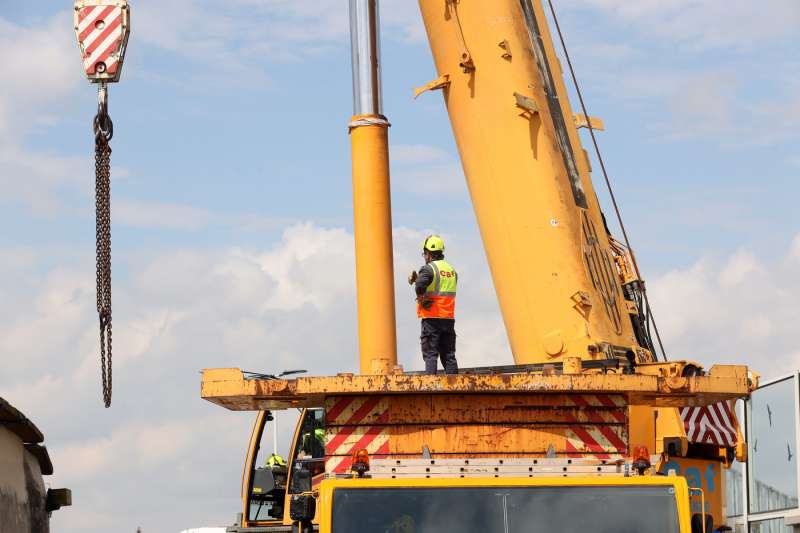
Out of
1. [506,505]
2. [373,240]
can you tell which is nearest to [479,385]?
[506,505]

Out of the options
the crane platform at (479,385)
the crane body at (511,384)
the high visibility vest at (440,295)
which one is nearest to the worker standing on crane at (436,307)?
the high visibility vest at (440,295)

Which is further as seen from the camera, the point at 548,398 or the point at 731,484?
the point at 731,484

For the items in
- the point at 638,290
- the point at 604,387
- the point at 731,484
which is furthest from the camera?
the point at 731,484

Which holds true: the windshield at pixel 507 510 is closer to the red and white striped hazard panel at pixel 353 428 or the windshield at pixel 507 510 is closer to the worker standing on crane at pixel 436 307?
the red and white striped hazard panel at pixel 353 428

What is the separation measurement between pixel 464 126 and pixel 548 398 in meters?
3.93

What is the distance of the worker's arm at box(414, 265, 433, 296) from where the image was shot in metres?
10.8

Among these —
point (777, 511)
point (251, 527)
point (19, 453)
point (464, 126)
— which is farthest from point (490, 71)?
point (777, 511)

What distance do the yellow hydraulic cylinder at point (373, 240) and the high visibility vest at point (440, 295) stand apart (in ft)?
3.31

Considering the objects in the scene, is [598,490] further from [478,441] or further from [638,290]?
[638,290]

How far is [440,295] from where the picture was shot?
10.9 metres

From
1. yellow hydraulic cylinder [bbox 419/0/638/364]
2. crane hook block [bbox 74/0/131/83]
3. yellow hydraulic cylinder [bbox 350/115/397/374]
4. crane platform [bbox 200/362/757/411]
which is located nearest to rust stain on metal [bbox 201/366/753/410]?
crane platform [bbox 200/362/757/411]

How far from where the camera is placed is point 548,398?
365 inches

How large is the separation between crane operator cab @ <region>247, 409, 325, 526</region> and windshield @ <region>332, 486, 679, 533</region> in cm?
420

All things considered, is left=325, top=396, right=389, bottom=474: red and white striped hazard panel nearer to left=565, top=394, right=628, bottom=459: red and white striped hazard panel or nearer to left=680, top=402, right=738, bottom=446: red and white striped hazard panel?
left=565, top=394, right=628, bottom=459: red and white striped hazard panel
